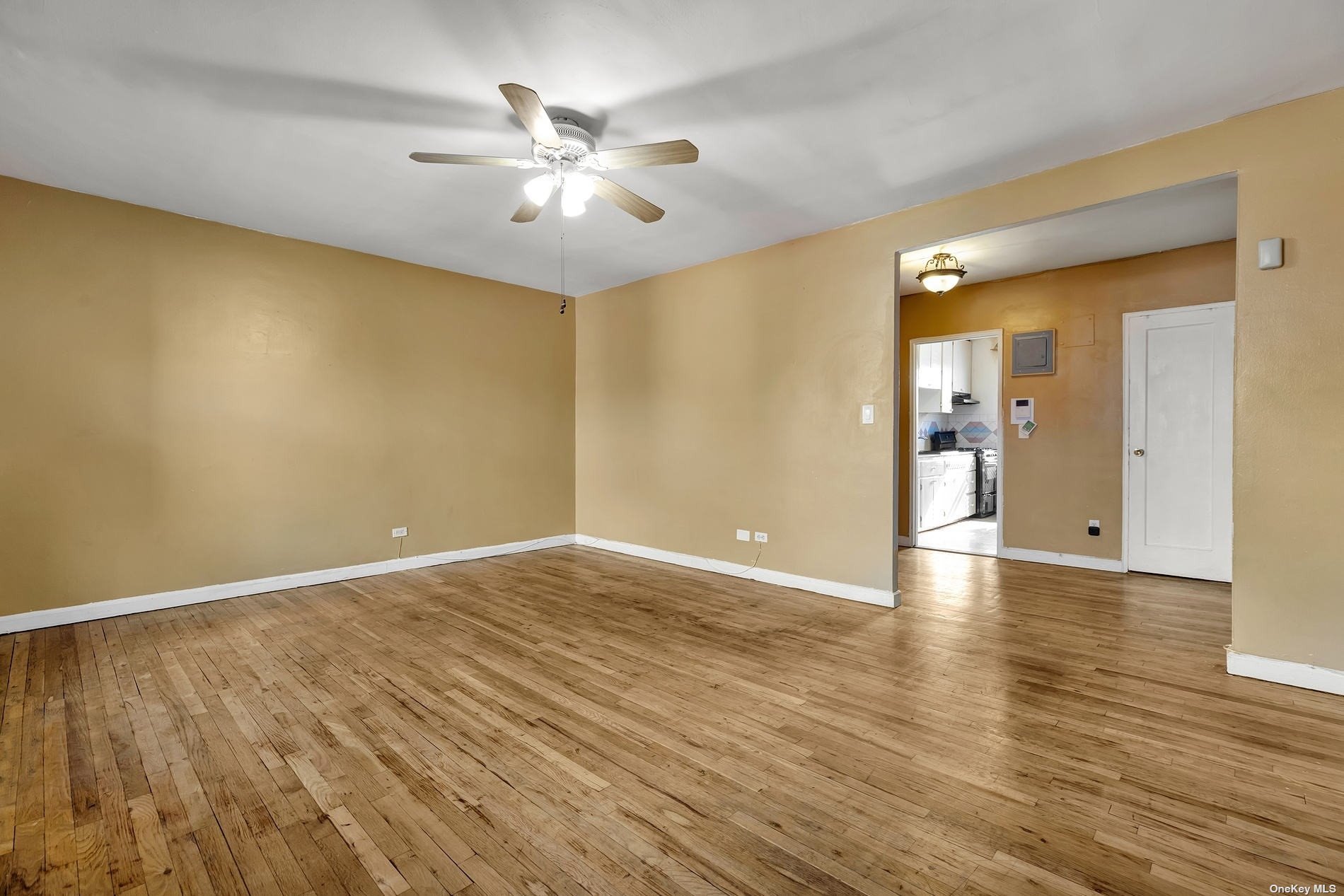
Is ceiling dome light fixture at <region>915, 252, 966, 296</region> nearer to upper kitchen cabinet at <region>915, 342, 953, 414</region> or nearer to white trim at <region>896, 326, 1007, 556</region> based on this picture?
white trim at <region>896, 326, 1007, 556</region>

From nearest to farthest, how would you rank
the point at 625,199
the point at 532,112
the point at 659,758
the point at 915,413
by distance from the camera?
the point at 659,758 < the point at 532,112 < the point at 625,199 < the point at 915,413

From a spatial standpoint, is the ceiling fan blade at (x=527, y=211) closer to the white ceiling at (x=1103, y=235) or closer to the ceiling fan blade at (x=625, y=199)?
the ceiling fan blade at (x=625, y=199)

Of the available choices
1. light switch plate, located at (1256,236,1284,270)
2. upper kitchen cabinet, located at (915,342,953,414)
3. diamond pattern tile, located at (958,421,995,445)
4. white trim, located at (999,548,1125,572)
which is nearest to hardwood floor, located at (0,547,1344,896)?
white trim, located at (999,548,1125,572)

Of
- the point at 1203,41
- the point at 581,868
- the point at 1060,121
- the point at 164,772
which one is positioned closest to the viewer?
the point at 581,868

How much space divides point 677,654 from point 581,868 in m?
1.59

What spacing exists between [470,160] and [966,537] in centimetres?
646

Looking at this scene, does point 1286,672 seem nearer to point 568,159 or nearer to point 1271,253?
point 1271,253

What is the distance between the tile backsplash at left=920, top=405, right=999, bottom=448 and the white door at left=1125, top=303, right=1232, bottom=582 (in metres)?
3.47

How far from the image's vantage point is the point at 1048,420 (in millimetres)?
5367

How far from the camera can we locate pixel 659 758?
81.8 inches

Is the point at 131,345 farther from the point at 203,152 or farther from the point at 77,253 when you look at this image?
the point at 203,152

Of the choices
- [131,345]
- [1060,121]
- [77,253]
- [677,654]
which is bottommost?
[677,654]

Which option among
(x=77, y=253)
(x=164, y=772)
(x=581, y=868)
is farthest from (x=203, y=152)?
(x=581, y=868)

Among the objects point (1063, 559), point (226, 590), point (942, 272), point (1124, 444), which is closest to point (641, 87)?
point (942, 272)
